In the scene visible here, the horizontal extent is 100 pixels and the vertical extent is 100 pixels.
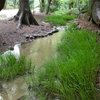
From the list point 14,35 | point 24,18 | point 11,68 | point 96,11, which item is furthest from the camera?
point 24,18

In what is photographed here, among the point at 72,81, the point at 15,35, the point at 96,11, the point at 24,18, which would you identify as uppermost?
the point at 96,11

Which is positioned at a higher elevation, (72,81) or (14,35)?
(72,81)

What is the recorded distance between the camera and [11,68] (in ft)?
13.7

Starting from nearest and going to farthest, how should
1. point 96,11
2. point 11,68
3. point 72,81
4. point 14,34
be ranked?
point 72,81 → point 11,68 → point 96,11 → point 14,34

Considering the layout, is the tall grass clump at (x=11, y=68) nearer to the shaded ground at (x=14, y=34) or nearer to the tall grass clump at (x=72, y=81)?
the tall grass clump at (x=72, y=81)

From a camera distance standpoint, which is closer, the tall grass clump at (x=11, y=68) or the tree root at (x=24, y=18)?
the tall grass clump at (x=11, y=68)

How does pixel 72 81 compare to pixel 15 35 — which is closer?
pixel 72 81

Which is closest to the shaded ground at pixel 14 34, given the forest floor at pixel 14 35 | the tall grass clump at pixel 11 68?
the forest floor at pixel 14 35

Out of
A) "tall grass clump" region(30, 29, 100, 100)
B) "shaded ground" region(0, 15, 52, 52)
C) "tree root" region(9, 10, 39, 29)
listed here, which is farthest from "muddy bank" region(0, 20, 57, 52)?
"tall grass clump" region(30, 29, 100, 100)

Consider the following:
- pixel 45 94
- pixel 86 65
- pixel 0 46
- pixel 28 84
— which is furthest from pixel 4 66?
pixel 0 46

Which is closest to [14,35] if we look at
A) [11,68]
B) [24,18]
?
[24,18]

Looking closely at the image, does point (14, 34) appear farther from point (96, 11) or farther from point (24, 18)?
point (96, 11)

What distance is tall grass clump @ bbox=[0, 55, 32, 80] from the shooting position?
4.08m

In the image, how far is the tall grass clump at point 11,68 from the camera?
161 inches
